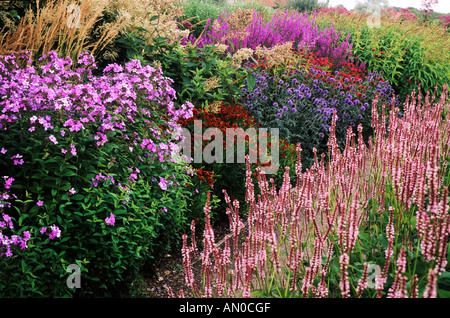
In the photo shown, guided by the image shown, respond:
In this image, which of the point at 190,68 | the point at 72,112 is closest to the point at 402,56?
the point at 190,68

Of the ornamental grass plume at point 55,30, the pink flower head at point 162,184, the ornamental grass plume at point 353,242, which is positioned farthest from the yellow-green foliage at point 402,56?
the pink flower head at point 162,184

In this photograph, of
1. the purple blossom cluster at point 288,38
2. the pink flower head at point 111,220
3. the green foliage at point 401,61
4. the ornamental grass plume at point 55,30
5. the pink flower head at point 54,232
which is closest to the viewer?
the pink flower head at point 54,232

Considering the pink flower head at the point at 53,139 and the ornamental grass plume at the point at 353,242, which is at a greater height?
the pink flower head at the point at 53,139

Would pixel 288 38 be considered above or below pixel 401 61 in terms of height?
above

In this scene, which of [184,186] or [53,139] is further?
[184,186]

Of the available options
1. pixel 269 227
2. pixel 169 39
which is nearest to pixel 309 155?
pixel 169 39

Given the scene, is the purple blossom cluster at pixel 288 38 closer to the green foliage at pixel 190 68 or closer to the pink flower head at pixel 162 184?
the green foliage at pixel 190 68

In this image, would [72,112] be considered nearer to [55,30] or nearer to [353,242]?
[55,30]

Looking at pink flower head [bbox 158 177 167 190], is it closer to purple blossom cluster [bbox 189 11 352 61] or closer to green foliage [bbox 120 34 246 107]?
green foliage [bbox 120 34 246 107]

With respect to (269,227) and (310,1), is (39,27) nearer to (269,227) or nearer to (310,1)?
(269,227)

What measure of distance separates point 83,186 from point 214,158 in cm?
163

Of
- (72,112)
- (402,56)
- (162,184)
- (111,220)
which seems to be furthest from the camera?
(402,56)
